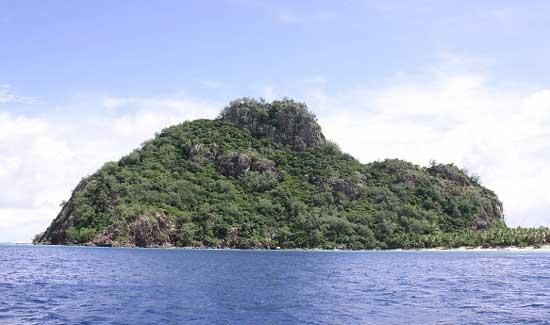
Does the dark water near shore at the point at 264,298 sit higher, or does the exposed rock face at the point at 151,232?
the exposed rock face at the point at 151,232

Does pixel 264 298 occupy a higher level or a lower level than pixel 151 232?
lower

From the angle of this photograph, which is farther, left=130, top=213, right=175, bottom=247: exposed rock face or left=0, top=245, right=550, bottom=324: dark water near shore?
left=130, top=213, right=175, bottom=247: exposed rock face

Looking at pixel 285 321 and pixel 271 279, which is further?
pixel 271 279

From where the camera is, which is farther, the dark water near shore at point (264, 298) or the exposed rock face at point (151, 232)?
the exposed rock face at point (151, 232)

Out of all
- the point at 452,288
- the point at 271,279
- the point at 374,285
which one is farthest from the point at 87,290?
the point at 452,288

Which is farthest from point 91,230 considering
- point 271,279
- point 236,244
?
point 271,279

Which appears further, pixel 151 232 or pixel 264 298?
pixel 151 232

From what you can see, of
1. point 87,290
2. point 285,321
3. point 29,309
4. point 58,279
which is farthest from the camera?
point 58,279

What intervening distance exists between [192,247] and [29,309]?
491 ft

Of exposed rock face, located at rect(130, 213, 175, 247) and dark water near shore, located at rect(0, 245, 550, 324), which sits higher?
exposed rock face, located at rect(130, 213, 175, 247)

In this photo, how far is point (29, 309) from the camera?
40.0 m

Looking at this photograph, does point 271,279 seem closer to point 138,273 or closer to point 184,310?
point 138,273

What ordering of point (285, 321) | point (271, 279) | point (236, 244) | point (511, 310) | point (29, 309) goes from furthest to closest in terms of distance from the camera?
point (236, 244) < point (271, 279) < point (511, 310) < point (29, 309) < point (285, 321)

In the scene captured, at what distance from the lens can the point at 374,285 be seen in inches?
2441
